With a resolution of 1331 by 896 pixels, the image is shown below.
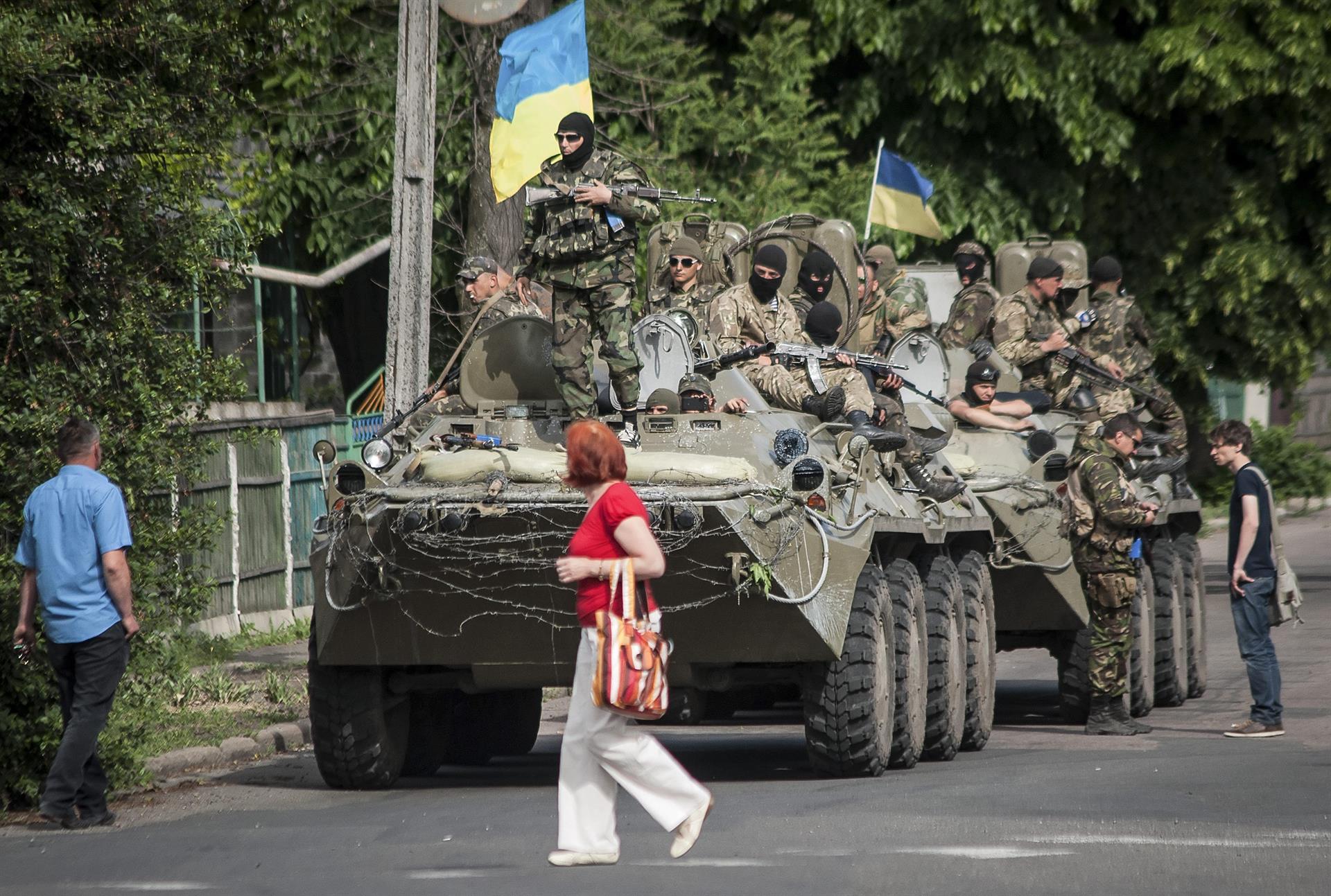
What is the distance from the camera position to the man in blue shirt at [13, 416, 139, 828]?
365 inches

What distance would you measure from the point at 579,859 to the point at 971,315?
30.6ft

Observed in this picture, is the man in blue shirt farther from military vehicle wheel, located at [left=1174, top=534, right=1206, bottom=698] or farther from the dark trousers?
military vehicle wheel, located at [left=1174, top=534, right=1206, bottom=698]

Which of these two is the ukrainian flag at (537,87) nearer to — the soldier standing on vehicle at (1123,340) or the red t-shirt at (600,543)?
the soldier standing on vehicle at (1123,340)

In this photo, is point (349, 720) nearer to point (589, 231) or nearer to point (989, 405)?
point (589, 231)

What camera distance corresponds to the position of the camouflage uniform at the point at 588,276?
432 inches

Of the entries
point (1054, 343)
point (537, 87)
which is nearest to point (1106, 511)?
point (1054, 343)

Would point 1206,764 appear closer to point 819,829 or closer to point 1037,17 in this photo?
point 819,829

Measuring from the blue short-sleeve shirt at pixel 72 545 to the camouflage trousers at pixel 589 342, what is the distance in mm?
2522

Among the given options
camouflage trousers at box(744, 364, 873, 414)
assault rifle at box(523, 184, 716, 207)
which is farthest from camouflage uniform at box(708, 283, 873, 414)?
assault rifle at box(523, 184, 716, 207)

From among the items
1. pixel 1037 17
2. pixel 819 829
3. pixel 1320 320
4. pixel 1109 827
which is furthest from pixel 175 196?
pixel 1320 320

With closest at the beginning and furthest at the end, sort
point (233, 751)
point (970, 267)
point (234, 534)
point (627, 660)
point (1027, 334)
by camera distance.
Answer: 1. point (627, 660)
2. point (233, 751)
3. point (1027, 334)
4. point (970, 267)
5. point (234, 534)

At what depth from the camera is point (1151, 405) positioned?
54.8 ft

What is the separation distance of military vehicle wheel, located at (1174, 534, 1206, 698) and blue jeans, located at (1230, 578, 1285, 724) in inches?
115

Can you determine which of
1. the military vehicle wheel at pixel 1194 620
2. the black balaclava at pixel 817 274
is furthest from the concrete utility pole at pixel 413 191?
the military vehicle wheel at pixel 1194 620
